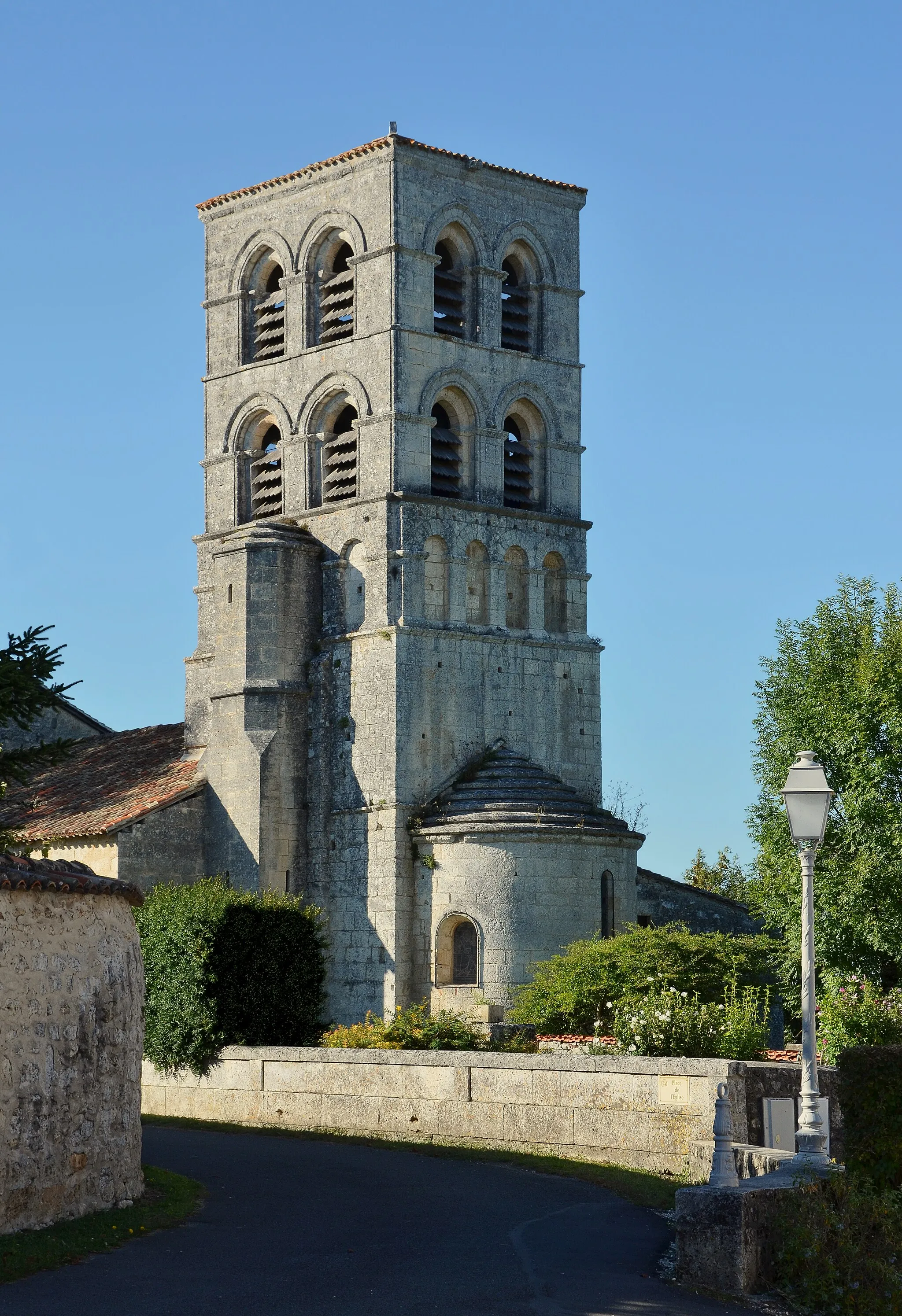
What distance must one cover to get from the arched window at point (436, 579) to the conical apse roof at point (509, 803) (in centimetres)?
285

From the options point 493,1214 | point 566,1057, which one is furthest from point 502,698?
point 493,1214

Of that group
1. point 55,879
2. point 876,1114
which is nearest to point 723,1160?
point 876,1114

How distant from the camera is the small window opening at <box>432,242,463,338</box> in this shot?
39625 mm

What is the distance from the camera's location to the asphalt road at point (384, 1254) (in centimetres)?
1312

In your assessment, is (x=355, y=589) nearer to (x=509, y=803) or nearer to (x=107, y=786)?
(x=509, y=803)

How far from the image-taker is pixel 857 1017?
2870 centimetres

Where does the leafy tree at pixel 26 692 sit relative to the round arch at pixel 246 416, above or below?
below

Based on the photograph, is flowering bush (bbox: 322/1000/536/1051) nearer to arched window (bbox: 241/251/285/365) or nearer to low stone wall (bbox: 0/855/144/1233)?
low stone wall (bbox: 0/855/144/1233)

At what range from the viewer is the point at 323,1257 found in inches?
586

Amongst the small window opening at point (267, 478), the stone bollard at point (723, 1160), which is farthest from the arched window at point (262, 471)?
the stone bollard at point (723, 1160)

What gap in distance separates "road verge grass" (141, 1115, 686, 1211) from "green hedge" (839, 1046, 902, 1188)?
1.74 m

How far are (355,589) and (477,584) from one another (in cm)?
246

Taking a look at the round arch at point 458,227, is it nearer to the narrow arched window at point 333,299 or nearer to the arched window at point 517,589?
the narrow arched window at point 333,299

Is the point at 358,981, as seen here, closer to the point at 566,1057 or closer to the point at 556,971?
the point at 556,971
